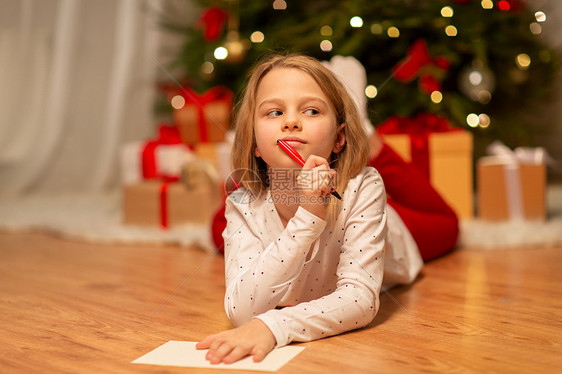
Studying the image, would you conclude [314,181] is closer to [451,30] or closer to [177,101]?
[451,30]

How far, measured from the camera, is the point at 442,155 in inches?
79.7

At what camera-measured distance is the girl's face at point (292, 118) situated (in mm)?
977

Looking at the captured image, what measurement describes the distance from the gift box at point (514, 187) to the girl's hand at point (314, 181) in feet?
3.79

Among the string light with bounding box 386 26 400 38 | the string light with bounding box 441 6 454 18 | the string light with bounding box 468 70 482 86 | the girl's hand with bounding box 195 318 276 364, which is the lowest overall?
the girl's hand with bounding box 195 318 276 364

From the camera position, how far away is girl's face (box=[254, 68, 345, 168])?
3.20ft

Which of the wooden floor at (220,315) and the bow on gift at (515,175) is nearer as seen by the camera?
the wooden floor at (220,315)

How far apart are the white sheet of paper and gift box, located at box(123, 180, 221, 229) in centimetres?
106

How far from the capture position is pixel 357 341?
95 centimetres

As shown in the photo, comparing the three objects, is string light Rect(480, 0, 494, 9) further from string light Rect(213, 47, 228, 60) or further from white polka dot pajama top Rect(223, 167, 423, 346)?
white polka dot pajama top Rect(223, 167, 423, 346)

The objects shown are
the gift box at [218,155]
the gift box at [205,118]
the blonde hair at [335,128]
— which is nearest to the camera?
the blonde hair at [335,128]

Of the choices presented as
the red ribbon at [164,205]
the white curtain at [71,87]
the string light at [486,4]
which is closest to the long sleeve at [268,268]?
the red ribbon at [164,205]

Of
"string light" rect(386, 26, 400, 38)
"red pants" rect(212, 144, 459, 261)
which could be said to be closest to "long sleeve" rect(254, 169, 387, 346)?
"red pants" rect(212, 144, 459, 261)

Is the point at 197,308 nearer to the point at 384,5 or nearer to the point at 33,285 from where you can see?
the point at 33,285

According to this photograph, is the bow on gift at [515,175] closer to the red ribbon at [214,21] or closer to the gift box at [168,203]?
the gift box at [168,203]
